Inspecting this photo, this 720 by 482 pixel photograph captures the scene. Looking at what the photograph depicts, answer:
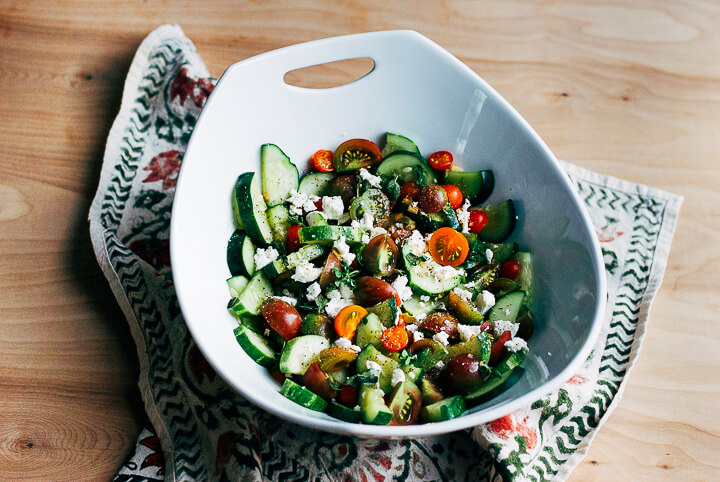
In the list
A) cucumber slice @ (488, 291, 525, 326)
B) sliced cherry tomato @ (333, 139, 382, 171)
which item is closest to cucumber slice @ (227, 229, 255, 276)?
sliced cherry tomato @ (333, 139, 382, 171)

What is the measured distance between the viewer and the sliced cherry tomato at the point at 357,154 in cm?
159

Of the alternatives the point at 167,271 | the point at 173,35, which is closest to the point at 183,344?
the point at 167,271

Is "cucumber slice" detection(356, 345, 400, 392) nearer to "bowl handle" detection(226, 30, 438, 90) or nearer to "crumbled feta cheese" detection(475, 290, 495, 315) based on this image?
"crumbled feta cheese" detection(475, 290, 495, 315)

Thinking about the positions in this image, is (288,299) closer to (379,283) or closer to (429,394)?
(379,283)

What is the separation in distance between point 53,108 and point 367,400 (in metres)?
1.41

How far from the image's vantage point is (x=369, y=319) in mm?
1318

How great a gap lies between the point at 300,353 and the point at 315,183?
0.50 m

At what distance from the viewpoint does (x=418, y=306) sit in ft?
4.62

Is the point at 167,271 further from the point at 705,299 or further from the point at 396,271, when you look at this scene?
the point at 705,299

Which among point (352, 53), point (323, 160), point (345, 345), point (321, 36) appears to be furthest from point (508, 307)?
point (321, 36)

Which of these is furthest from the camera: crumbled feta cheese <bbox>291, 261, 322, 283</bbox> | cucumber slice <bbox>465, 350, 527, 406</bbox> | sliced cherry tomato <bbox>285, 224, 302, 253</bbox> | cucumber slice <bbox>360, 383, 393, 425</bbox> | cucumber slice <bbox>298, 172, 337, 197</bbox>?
cucumber slice <bbox>298, 172, 337, 197</bbox>

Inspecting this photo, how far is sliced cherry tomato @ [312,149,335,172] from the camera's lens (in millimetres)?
1604

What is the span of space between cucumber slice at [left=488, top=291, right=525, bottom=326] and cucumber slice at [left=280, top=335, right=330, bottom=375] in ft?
1.30

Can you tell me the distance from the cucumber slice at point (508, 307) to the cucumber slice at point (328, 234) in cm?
35
